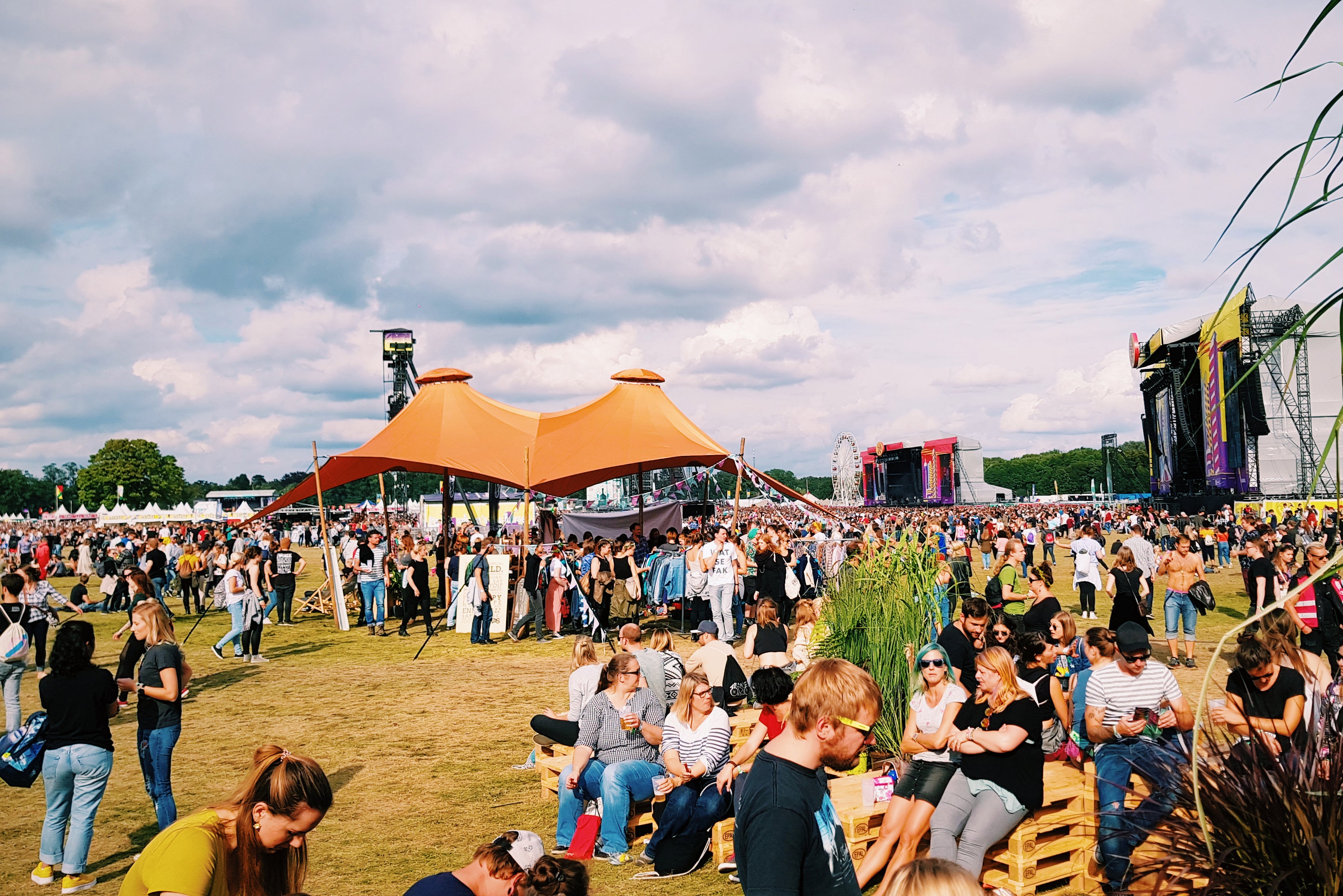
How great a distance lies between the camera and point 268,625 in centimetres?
1677

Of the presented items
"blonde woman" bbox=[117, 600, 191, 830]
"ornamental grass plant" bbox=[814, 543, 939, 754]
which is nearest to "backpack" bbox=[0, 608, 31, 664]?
"blonde woman" bbox=[117, 600, 191, 830]

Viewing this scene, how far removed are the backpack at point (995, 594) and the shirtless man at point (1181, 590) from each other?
192 cm

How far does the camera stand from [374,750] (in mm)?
8211

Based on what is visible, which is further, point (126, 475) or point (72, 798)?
point (126, 475)

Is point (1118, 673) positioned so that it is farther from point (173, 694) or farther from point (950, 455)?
point (950, 455)

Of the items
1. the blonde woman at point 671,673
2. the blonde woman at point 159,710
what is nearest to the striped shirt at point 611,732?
the blonde woman at point 671,673

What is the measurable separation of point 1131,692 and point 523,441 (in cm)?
1433

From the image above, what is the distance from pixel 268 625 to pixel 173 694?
12194mm

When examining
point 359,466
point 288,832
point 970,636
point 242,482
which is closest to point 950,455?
point 359,466

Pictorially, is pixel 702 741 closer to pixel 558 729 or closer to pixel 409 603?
pixel 558 729

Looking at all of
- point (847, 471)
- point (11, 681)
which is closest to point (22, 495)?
point (847, 471)

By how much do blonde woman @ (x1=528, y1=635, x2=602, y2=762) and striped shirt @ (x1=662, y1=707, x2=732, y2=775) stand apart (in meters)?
0.66

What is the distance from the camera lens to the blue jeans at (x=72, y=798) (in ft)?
16.3

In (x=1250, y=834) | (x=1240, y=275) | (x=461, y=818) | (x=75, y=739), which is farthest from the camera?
(x=461, y=818)
